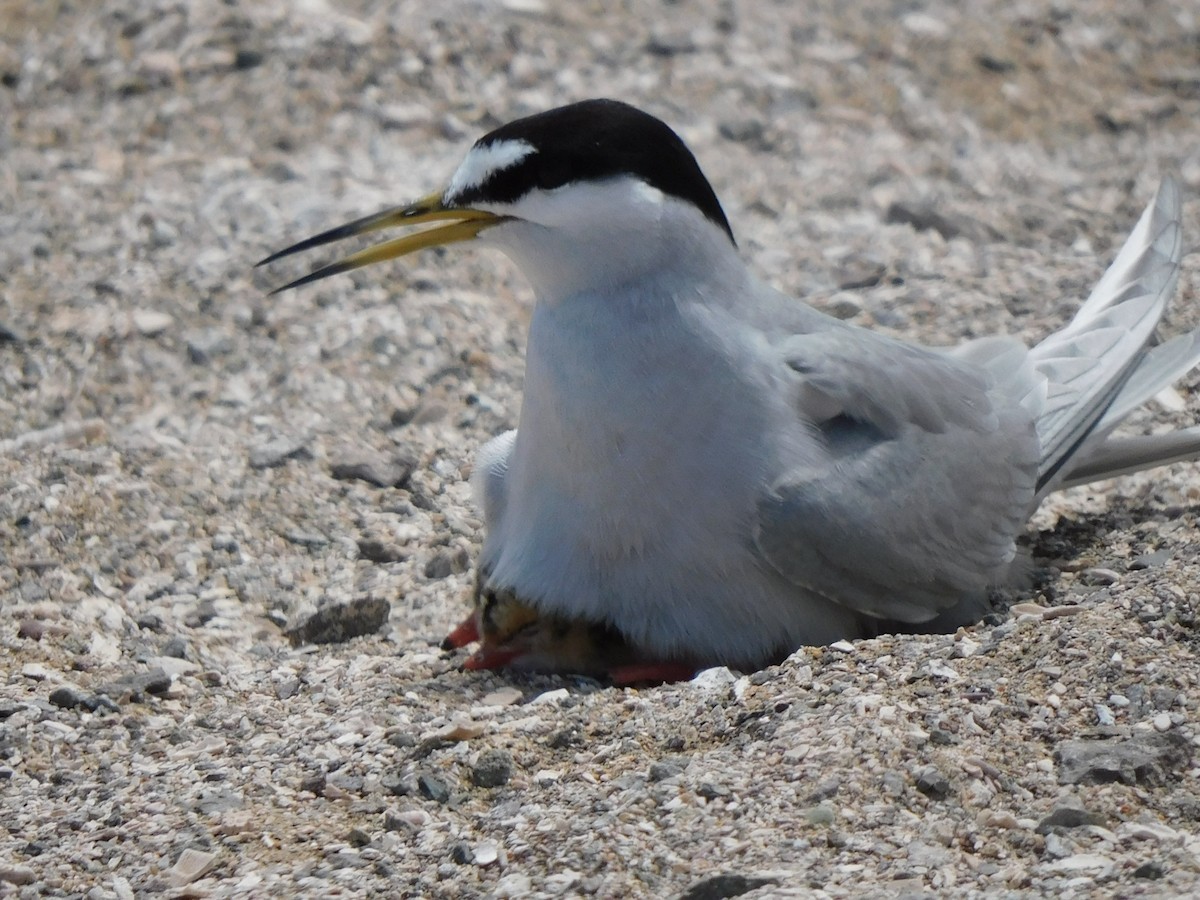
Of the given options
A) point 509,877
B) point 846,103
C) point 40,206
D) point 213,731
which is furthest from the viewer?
point 846,103

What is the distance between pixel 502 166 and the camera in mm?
4199

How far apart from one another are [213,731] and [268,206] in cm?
329

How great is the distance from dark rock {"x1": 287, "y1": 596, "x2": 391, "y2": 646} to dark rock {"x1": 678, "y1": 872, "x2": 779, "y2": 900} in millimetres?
1934

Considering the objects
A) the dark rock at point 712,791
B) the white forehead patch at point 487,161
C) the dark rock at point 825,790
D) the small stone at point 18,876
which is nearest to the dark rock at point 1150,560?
the dark rock at point 825,790

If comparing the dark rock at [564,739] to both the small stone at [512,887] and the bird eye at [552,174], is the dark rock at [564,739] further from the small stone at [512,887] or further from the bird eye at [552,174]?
the bird eye at [552,174]

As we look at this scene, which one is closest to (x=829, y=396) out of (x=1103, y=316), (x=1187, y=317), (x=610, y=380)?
(x=610, y=380)

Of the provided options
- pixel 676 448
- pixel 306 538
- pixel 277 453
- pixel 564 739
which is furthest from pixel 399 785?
pixel 277 453

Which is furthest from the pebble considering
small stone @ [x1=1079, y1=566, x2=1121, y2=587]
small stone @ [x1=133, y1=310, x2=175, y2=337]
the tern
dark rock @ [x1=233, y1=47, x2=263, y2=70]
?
dark rock @ [x1=233, y1=47, x2=263, y2=70]

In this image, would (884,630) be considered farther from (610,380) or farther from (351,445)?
(351,445)

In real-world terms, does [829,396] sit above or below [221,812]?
above

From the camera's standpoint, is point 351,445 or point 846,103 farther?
point 846,103

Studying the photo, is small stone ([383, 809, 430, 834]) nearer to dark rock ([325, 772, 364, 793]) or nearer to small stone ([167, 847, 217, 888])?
dark rock ([325, 772, 364, 793])

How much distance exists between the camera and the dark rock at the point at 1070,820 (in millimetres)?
3217

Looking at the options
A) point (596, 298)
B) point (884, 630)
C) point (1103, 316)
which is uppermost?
point (596, 298)
